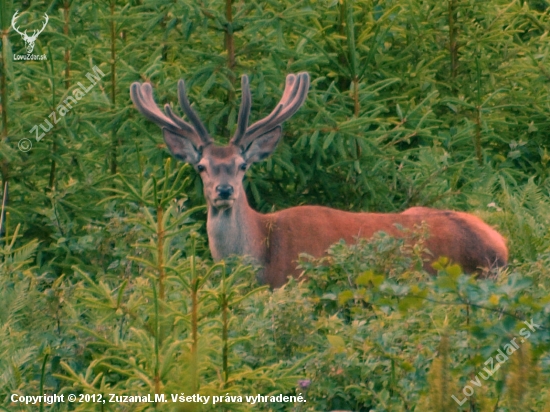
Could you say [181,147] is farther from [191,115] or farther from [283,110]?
[283,110]

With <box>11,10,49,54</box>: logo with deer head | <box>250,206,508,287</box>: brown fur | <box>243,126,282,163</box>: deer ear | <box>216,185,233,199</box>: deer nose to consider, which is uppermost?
<box>11,10,49,54</box>: logo with deer head

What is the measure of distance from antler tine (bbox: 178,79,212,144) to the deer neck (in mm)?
488

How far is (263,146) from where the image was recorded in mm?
7496

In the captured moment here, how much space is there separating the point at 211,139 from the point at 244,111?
15.0 inches

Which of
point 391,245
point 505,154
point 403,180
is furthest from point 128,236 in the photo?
point 505,154

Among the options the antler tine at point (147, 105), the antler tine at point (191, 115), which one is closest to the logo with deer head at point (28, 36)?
the antler tine at point (147, 105)

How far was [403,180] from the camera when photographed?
8.37 meters

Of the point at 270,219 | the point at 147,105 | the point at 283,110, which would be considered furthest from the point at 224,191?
the point at 147,105

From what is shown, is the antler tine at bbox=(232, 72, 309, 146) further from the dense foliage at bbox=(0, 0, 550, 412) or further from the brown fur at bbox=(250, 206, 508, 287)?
the brown fur at bbox=(250, 206, 508, 287)

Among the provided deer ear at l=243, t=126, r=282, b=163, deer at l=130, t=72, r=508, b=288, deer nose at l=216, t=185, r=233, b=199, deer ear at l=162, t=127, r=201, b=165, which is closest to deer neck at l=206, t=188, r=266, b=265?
deer at l=130, t=72, r=508, b=288

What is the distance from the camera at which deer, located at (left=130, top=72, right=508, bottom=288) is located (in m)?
7.24

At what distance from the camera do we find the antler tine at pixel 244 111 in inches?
279

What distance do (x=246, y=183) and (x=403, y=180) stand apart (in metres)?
1.30

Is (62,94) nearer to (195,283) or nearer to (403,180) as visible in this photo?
(403,180)
